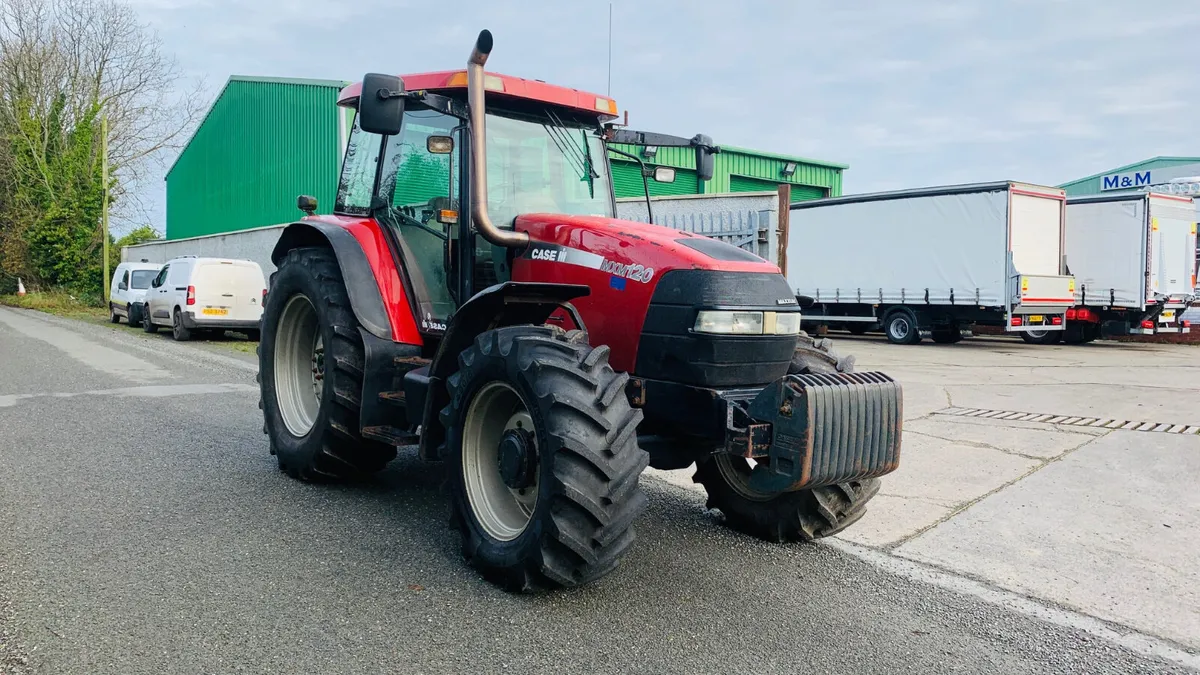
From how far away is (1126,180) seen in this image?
32.1 metres

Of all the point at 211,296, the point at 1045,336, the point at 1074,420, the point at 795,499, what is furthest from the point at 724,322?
the point at 1045,336

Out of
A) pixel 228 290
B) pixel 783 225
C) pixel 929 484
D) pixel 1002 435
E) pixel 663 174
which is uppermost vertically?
pixel 783 225

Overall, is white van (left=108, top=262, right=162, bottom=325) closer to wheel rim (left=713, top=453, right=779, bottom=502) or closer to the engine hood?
the engine hood

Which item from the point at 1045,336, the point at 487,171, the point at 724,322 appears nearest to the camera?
the point at 724,322

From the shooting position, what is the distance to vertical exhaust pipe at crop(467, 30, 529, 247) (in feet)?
14.3

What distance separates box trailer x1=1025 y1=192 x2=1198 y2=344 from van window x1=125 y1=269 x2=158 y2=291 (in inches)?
832

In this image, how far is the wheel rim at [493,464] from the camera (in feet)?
13.9

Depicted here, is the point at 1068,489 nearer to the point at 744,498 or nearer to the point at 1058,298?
the point at 744,498

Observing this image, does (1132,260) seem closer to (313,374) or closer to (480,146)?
(313,374)

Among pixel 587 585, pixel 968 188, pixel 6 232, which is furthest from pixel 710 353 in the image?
pixel 6 232

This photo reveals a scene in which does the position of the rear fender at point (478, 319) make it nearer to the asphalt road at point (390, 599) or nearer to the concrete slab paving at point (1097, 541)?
the asphalt road at point (390, 599)

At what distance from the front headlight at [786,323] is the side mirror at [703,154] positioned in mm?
1660

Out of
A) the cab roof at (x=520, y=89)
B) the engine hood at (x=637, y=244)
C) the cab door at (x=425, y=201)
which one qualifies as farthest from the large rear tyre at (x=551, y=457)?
the cab roof at (x=520, y=89)

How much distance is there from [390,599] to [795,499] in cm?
207
